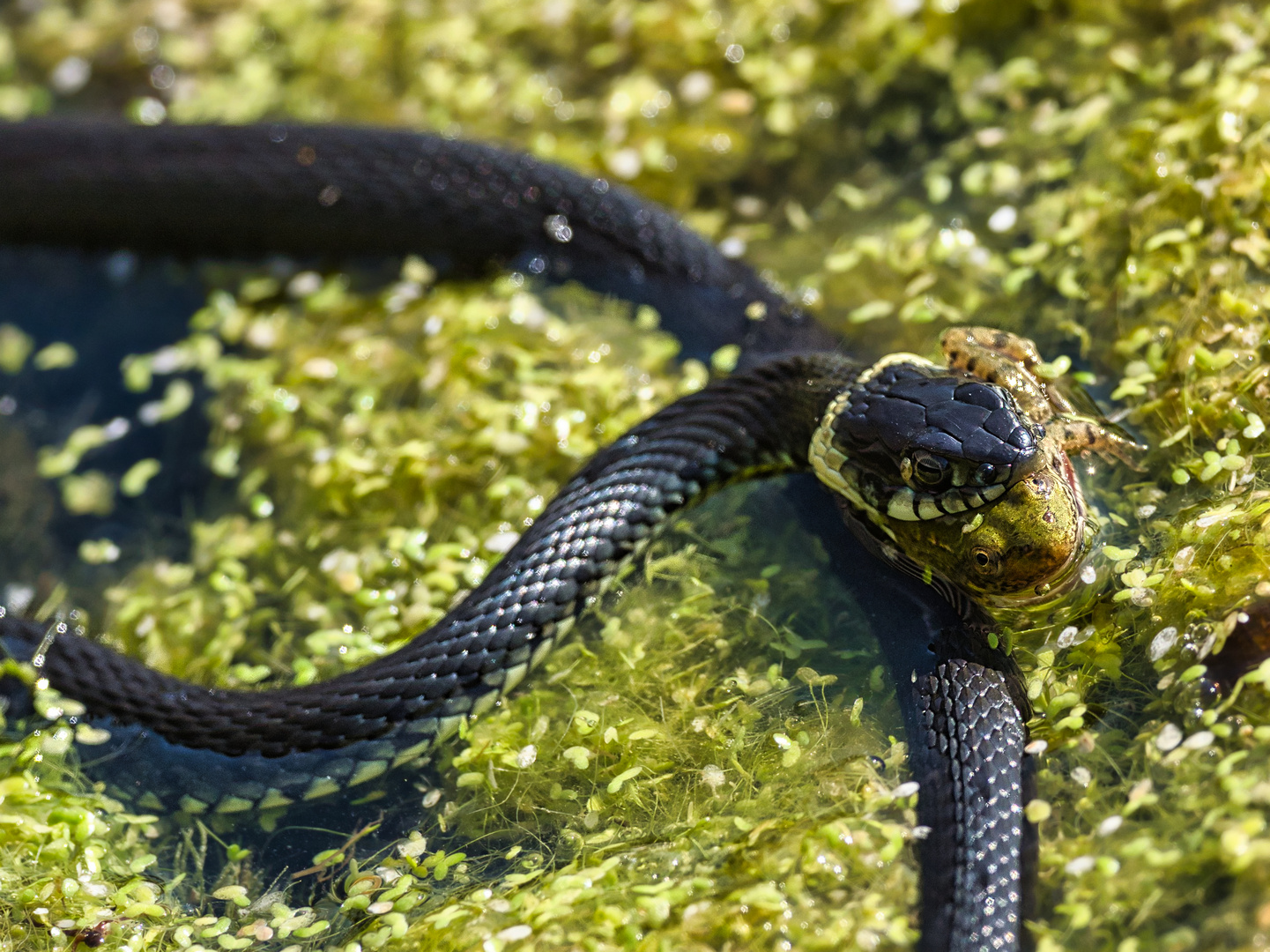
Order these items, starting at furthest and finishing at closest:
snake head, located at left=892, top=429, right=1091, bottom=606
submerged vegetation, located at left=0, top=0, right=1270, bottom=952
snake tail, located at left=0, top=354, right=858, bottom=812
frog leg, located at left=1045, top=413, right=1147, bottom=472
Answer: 1. snake tail, located at left=0, top=354, right=858, bottom=812
2. frog leg, located at left=1045, top=413, right=1147, bottom=472
3. snake head, located at left=892, top=429, right=1091, bottom=606
4. submerged vegetation, located at left=0, top=0, right=1270, bottom=952

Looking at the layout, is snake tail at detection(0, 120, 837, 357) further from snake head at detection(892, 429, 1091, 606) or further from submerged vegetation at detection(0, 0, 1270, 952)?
snake head at detection(892, 429, 1091, 606)

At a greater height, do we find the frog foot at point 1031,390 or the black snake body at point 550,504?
the frog foot at point 1031,390

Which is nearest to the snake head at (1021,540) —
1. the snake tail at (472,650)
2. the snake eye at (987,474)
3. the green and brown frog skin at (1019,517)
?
the green and brown frog skin at (1019,517)

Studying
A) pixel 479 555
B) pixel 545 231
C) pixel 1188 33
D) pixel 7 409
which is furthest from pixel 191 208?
pixel 1188 33

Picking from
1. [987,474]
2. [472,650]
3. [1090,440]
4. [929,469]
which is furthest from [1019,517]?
[472,650]

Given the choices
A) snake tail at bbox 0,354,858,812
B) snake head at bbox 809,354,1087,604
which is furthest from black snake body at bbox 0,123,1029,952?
snake head at bbox 809,354,1087,604

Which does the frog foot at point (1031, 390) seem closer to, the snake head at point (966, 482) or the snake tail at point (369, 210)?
the snake head at point (966, 482)

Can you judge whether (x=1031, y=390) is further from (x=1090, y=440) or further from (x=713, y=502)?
(x=713, y=502)
